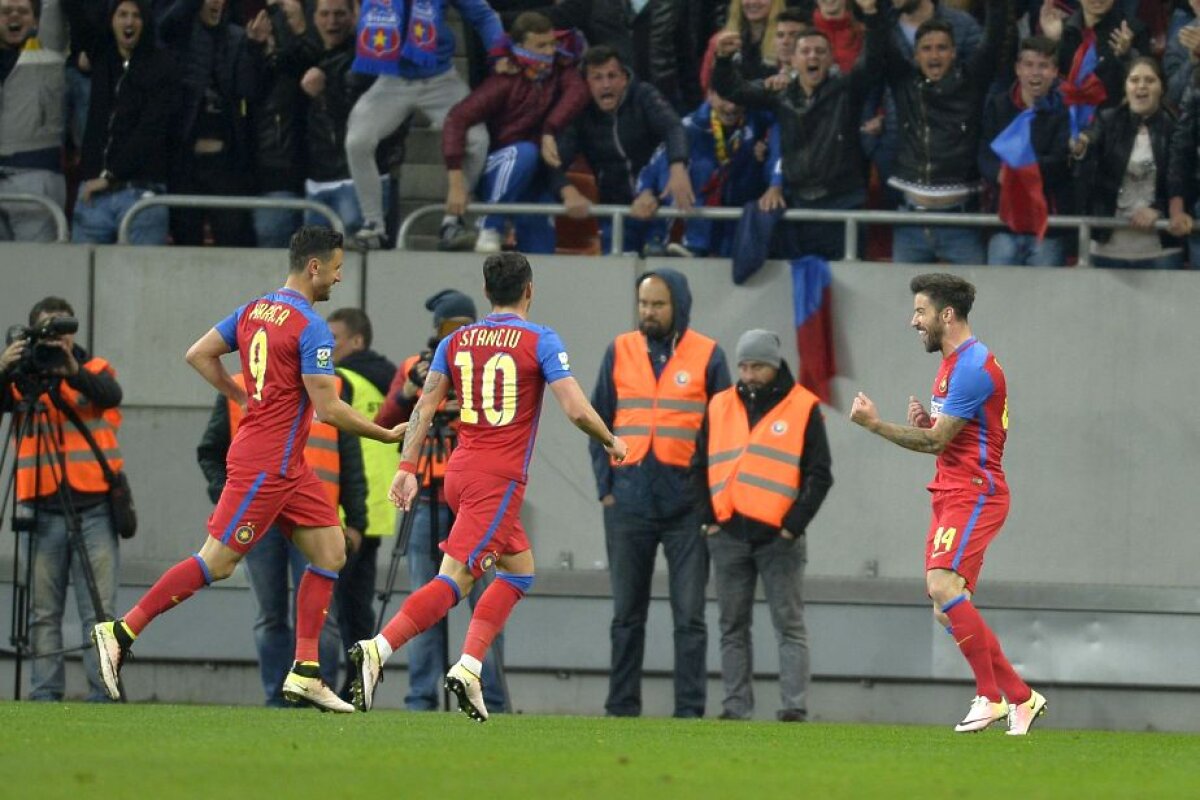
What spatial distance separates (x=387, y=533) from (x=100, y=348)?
3008 millimetres

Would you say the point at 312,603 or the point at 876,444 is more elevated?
the point at 876,444

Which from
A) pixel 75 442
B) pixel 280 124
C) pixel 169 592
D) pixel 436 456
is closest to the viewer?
pixel 169 592

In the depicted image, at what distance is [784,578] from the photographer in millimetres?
12797

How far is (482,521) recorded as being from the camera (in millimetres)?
9781

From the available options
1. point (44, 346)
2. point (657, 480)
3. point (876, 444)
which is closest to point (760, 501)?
point (657, 480)

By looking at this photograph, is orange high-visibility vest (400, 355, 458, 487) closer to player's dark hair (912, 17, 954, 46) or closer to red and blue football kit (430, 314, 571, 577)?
red and blue football kit (430, 314, 571, 577)

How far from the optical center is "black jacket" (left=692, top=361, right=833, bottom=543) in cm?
1271

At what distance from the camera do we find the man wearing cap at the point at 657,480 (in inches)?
504

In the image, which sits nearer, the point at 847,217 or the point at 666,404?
the point at 666,404

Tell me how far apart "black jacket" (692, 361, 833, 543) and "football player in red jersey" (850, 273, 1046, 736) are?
2348 millimetres

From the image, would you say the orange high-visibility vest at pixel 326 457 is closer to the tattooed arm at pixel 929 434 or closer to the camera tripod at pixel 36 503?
the camera tripod at pixel 36 503

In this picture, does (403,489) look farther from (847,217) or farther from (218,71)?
(218,71)

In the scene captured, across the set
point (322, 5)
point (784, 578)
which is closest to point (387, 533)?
point (784, 578)

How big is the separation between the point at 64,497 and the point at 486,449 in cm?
378
